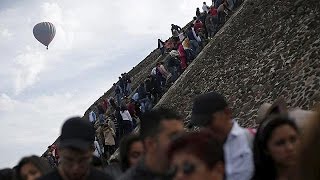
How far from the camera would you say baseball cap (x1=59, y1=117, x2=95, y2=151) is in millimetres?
4020

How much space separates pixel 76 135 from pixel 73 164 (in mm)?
223

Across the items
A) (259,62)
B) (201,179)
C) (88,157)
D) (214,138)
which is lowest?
(201,179)

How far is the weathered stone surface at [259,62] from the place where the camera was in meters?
16.2

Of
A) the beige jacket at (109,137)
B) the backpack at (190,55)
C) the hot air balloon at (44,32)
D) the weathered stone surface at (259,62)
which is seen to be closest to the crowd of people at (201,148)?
the weathered stone surface at (259,62)

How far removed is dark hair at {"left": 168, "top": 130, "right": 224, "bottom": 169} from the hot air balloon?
133 ft

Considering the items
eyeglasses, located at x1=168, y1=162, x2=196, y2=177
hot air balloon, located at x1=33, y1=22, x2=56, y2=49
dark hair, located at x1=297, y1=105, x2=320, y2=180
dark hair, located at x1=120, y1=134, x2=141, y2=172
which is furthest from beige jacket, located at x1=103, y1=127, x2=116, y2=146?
hot air balloon, located at x1=33, y1=22, x2=56, y2=49

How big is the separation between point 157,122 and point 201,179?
4.55 feet

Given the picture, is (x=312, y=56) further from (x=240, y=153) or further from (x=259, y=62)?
(x=240, y=153)

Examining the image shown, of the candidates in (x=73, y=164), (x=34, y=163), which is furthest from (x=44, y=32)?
(x=73, y=164)

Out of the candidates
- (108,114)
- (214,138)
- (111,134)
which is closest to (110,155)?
(111,134)

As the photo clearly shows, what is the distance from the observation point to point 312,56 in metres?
16.2

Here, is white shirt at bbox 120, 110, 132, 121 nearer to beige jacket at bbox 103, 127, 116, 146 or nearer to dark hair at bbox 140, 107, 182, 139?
beige jacket at bbox 103, 127, 116, 146

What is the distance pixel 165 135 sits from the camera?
13.2 ft

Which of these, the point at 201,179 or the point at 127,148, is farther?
the point at 127,148
